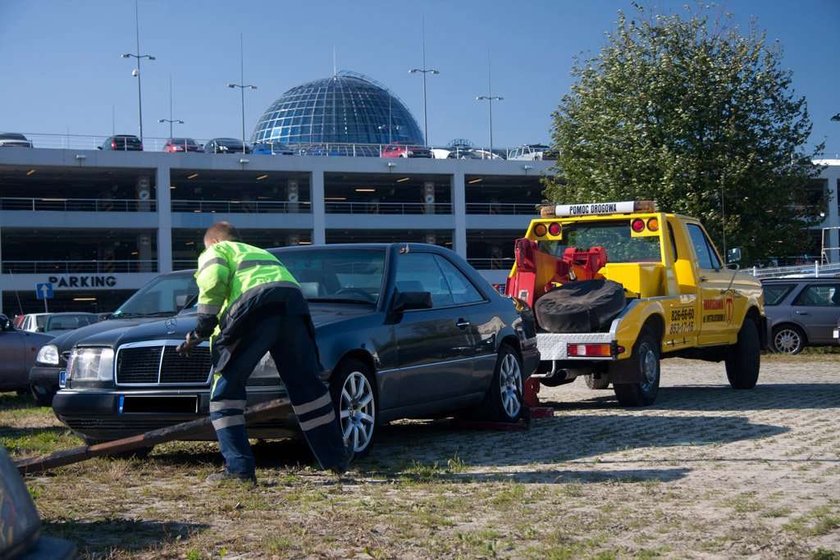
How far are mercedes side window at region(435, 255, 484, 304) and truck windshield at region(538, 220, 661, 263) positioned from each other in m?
3.97

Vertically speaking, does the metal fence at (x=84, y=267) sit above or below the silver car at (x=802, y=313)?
above

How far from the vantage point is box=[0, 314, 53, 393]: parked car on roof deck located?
1612 centimetres

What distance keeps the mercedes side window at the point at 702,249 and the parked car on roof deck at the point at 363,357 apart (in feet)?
15.2

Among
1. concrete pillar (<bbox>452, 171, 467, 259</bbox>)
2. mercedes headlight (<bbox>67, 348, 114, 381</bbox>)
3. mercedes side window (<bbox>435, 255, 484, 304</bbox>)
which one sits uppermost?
concrete pillar (<bbox>452, 171, 467, 259</bbox>)

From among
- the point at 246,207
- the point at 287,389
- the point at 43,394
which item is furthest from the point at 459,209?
the point at 287,389

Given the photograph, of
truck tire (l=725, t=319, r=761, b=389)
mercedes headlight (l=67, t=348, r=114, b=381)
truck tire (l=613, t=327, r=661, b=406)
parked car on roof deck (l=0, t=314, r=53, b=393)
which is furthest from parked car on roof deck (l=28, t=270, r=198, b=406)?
truck tire (l=725, t=319, r=761, b=389)

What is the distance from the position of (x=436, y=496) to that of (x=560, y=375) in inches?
255

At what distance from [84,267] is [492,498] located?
65.1m

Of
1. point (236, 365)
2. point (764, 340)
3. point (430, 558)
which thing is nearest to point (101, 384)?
point (236, 365)

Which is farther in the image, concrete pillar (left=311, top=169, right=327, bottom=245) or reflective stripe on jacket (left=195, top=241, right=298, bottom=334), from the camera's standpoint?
concrete pillar (left=311, top=169, right=327, bottom=245)

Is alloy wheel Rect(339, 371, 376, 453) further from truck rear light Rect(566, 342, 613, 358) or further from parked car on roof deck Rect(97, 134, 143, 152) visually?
parked car on roof deck Rect(97, 134, 143, 152)

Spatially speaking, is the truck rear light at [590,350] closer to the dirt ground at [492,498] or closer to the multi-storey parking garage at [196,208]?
the dirt ground at [492,498]

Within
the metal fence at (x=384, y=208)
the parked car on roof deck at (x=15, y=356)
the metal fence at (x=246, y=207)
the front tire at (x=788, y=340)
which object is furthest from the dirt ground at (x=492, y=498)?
the metal fence at (x=384, y=208)

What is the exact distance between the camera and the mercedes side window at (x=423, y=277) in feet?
30.8
